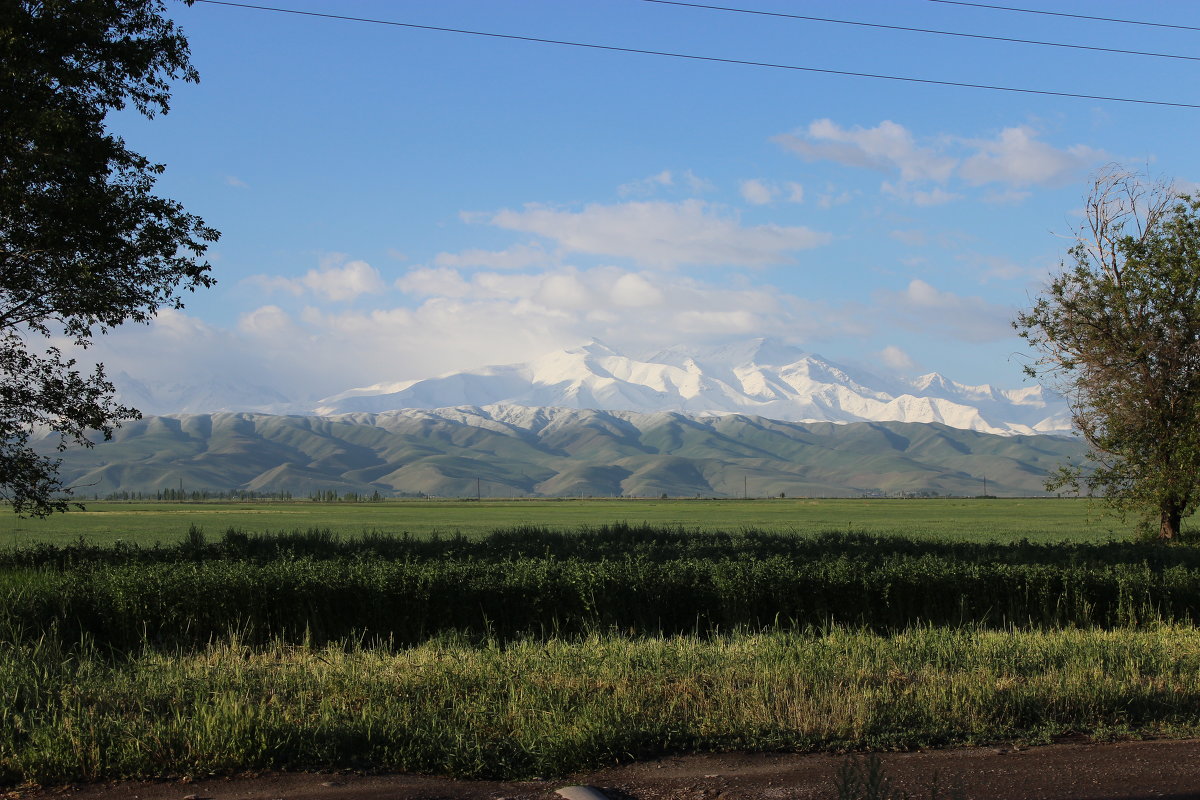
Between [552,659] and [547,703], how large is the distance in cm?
230

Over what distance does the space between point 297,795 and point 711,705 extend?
421 centimetres

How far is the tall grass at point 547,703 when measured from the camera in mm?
8523

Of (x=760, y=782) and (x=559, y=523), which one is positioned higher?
(x=760, y=782)

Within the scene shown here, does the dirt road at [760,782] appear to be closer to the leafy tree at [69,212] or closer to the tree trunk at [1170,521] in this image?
the leafy tree at [69,212]

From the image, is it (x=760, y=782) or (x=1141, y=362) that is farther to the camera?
(x=1141, y=362)

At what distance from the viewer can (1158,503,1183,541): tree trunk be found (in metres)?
33.9

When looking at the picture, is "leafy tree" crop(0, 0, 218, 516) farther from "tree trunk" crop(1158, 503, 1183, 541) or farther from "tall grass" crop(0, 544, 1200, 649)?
"tree trunk" crop(1158, 503, 1183, 541)

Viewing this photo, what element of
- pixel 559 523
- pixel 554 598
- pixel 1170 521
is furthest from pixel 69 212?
pixel 559 523

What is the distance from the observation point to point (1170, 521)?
34.3 m

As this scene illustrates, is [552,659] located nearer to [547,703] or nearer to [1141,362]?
[547,703]

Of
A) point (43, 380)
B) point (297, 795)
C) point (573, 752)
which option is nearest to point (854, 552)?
point (573, 752)

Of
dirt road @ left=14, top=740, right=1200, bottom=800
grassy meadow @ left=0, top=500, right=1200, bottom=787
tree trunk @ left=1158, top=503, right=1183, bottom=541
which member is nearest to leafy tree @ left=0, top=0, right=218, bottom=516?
grassy meadow @ left=0, top=500, right=1200, bottom=787

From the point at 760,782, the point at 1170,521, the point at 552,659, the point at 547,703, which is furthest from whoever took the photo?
the point at 1170,521

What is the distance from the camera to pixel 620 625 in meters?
16.7
